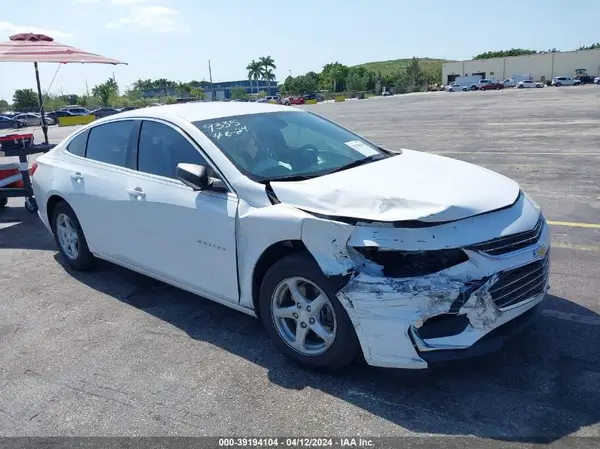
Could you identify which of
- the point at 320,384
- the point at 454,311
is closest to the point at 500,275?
the point at 454,311

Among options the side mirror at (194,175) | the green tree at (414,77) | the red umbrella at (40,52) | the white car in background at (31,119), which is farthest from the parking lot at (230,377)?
the green tree at (414,77)

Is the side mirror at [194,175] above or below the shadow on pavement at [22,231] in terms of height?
above

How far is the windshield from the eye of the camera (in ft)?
12.3

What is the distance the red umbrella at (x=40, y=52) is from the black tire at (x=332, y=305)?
6.30 m

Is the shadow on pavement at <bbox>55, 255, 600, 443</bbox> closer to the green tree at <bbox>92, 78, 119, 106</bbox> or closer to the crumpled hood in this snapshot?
the crumpled hood

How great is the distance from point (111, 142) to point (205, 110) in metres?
1.02

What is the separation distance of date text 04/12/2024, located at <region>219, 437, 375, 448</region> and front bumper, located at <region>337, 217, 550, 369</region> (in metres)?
0.44

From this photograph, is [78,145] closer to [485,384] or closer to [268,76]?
[485,384]

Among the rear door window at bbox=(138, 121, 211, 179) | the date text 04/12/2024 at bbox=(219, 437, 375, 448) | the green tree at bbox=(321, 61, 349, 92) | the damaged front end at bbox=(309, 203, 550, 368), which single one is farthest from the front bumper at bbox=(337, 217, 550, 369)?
the green tree at bbox=(321, 61, 349, 92)

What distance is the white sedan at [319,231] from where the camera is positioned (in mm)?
2836

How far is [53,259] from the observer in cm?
600

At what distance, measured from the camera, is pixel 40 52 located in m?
8.02

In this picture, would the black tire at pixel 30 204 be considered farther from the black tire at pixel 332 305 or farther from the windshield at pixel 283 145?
the black tire at pixel 332 305

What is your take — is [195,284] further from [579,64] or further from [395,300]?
[579,64]
